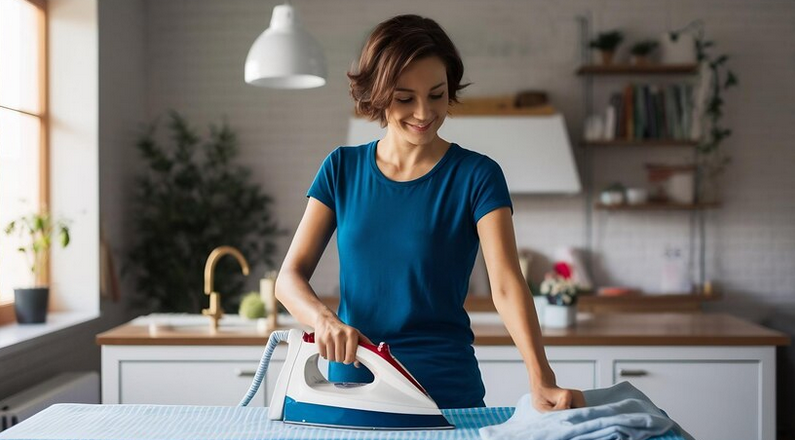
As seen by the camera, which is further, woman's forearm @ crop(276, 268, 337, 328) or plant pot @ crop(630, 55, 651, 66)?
plant pot @ crop(630, 55, 651, 66)

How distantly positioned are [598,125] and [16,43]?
3109 millimetres

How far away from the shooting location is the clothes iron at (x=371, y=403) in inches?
54.2

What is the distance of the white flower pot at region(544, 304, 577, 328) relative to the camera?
308cm

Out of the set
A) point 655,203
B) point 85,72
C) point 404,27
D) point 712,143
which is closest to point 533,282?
point 655,203

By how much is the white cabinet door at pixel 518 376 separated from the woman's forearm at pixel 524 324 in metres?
1.40

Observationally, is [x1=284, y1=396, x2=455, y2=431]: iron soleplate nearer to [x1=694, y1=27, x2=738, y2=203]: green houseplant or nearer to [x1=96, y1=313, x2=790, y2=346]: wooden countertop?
[x1=96, y1=313, x2=790, y2=346]: wooden countertop

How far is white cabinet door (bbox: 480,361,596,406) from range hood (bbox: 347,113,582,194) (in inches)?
76.9

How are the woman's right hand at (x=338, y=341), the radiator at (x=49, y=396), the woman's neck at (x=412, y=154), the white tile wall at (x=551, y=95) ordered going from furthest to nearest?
the white tile wall at (x=551, y=95) → the radiator at (x=49, y=396) → the woman's neck at (x=412, y=154) → the woman's right hand at (x=338, y=341)

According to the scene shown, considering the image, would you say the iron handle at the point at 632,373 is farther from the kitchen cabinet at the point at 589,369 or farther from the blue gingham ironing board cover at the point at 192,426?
the blue gingham ironing board cover at the point at 192,426

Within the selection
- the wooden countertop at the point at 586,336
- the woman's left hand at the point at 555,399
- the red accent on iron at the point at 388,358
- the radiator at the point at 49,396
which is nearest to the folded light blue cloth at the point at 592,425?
the woman's left hand at the point at 555,399

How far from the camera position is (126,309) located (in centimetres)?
469

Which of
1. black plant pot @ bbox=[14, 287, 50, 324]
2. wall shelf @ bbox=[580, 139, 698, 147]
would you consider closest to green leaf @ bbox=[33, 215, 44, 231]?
black plant pot @ bbox=[14, 287, 50, 324]

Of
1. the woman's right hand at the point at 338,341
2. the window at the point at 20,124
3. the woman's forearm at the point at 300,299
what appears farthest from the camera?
the window at the point at 20,124

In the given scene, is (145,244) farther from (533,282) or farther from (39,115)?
(533,282)
